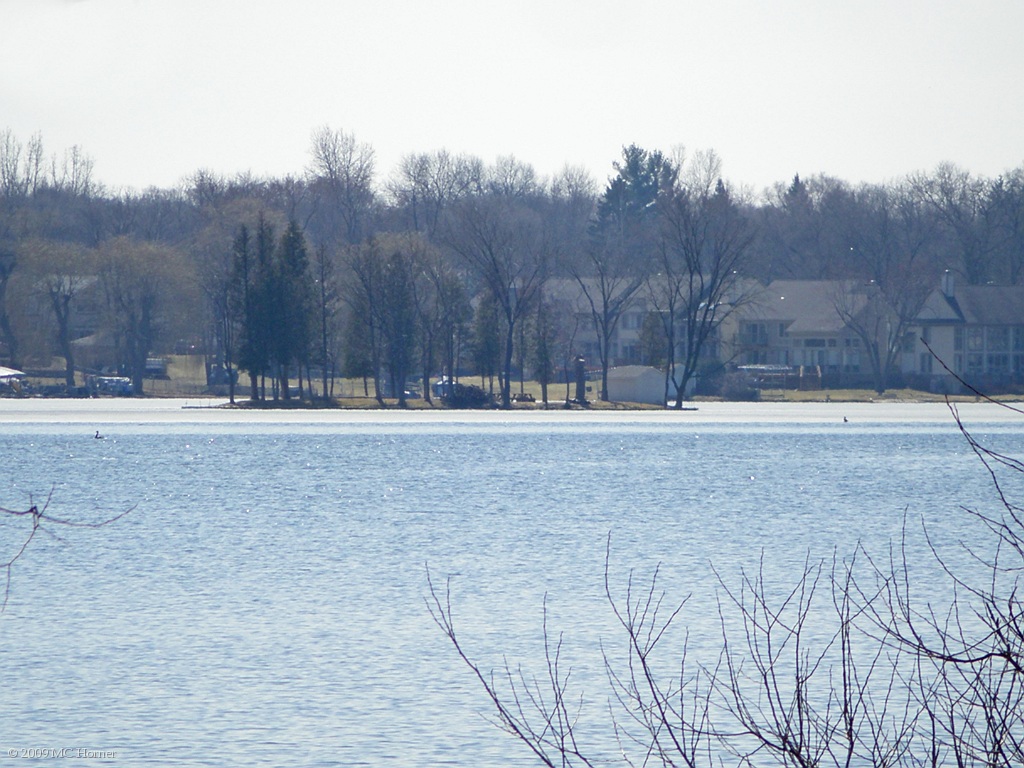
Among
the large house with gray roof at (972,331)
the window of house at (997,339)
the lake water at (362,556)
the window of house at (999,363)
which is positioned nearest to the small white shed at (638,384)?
the lake water at (362,556)

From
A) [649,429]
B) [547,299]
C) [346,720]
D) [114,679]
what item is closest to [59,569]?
[114,679]

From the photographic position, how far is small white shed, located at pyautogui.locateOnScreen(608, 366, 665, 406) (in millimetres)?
83312

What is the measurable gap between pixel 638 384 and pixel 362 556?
58.5 meters

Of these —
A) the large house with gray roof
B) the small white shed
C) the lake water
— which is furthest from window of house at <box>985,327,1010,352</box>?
the lake water

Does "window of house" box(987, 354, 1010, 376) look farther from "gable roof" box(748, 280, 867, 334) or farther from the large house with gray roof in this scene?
"gable roof" box(748, 280, 867, 334)

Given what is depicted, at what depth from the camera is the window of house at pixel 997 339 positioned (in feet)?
321

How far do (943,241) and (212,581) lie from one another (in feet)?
327

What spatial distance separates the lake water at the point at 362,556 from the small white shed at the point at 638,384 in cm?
2114

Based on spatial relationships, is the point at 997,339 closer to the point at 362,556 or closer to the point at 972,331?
the point at 972,331

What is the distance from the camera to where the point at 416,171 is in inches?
4715

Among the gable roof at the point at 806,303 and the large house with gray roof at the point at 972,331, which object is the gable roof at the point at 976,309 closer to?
the large house with gray roof at the point at 972,331

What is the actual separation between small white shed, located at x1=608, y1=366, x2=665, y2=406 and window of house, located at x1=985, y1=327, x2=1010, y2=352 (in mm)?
27785

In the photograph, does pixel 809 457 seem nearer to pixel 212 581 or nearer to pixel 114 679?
pixel 212 581

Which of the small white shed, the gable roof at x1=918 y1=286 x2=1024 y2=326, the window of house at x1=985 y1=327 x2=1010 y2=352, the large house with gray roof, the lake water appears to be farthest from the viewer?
the window of house at x1=985 y1=327 x2=1010 y2=352
